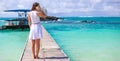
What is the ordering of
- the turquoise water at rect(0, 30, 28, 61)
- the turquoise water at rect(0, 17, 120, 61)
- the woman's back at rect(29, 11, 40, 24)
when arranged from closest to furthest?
the woman's back at rect(29, 11, 40, 24) < the turquoise water at rect(0, 30, 28, 61) < the turquoise water at rect(0, 17, 120, 61)

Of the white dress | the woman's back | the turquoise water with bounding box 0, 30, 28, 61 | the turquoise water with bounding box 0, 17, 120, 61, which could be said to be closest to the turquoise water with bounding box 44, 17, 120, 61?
the turquoise water with bounding box 0, 17, 120, 61

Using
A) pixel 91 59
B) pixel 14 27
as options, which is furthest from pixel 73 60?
pixel 14 27

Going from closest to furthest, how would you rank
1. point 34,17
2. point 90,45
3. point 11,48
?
point 34,17
point 11,48
point 90,45

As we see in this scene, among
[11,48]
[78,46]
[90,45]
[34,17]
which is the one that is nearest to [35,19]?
[34,17]

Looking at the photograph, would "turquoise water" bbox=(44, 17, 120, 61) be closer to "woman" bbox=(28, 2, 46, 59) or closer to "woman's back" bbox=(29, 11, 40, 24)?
"woman" bbox=(28, 2, 46, 59)

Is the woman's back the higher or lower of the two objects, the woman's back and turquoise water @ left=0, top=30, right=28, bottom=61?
the higher

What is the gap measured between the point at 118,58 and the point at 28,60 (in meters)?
4.79

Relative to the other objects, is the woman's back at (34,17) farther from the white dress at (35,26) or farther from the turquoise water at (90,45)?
the turquoise water at (90,45)

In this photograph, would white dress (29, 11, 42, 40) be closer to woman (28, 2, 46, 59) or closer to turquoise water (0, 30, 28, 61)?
woman (28, 2, 46, 59)

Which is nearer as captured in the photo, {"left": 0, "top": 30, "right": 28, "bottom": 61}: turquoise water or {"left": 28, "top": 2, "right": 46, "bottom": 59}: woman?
{"left": 28, "top": 2, "right": 46, "bottom": 59}: woman

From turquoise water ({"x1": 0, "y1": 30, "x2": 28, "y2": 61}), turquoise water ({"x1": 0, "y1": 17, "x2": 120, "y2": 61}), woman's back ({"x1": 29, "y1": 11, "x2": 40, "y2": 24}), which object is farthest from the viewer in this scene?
turquoise water ({"x1": 0, "y1": 17, "x2": 120, "y2": 61})

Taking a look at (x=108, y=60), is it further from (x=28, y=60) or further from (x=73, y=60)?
(x=28, y=60)

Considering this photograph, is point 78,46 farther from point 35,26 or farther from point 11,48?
point 35,26

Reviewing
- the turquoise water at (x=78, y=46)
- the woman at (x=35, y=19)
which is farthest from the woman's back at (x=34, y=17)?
the turquoise water at (x=78, y=46)
